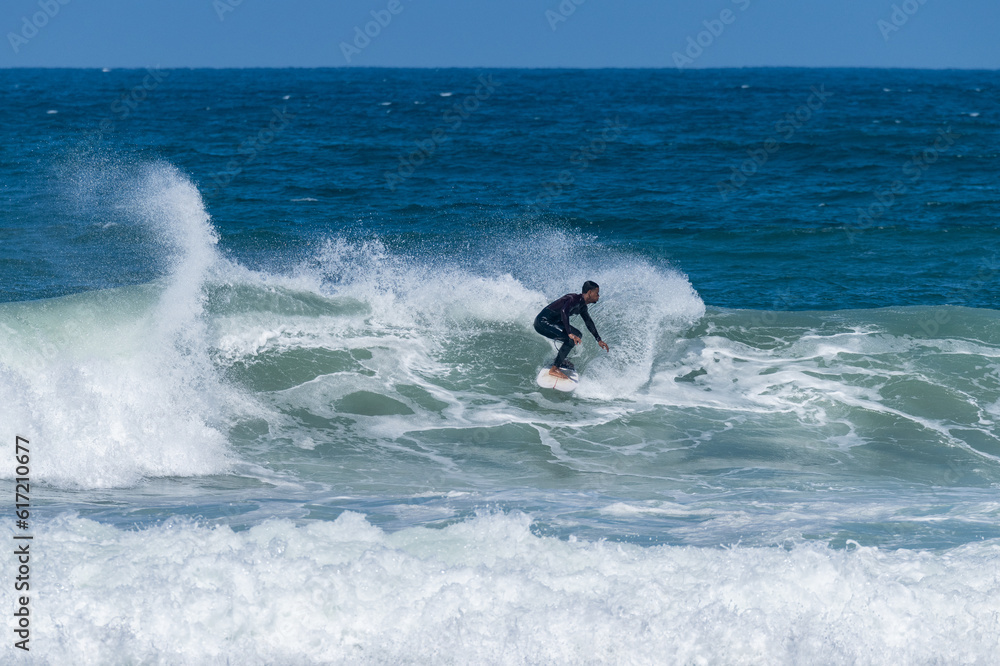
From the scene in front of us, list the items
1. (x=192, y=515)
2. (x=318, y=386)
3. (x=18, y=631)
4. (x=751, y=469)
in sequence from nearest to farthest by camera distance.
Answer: (x=18, y=631) → (x=192, y=515) → (x=751, y=469) → (x=318, y=386)

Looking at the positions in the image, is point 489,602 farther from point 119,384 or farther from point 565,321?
point 119,384

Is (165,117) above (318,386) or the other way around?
above

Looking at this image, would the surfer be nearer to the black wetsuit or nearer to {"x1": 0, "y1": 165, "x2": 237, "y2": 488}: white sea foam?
the black wetsuit

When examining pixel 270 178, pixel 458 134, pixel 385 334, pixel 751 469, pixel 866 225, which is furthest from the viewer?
pixel 458 134

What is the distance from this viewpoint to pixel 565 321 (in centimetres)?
1166

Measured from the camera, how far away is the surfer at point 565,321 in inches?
458

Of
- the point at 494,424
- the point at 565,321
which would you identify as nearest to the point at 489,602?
the point at 494,424

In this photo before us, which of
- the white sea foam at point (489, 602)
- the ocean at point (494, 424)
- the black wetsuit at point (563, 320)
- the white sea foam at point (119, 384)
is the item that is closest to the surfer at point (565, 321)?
the black wetsuit at point (563, 320)

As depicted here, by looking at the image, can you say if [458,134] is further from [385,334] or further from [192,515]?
[192,515]

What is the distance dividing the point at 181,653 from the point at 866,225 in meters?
20.2

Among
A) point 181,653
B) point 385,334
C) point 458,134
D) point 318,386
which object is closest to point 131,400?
point 318,386

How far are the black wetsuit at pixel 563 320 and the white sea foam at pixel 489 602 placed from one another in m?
4.97

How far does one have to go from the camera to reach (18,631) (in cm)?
591

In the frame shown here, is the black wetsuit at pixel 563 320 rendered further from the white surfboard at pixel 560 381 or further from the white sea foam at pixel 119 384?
the white sea foam at pixel 119 384
